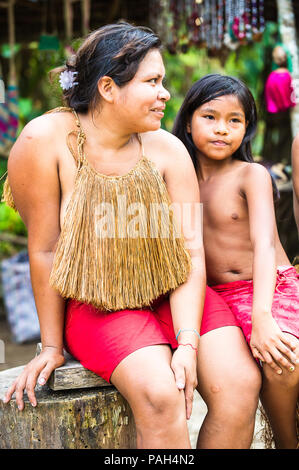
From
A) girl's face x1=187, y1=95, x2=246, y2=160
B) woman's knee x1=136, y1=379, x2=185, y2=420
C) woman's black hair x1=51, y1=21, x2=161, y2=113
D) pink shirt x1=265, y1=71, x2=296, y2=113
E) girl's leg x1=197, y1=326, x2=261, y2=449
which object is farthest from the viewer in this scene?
pink shirt x1=265, y1=71, x2=296, y2=113

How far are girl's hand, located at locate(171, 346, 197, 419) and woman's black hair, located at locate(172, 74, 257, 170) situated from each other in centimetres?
84

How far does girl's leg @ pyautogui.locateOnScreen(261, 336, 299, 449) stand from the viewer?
166cm

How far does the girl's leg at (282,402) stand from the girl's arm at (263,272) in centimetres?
4

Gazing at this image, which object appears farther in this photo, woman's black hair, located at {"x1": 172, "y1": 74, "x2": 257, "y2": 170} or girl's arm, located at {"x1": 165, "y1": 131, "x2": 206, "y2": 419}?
woman's black hair, located at {"x1": 172, "y1": 74, "x2": 257, "y2": 170}

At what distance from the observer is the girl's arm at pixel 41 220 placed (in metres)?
1.69

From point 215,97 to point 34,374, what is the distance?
3.74 feet

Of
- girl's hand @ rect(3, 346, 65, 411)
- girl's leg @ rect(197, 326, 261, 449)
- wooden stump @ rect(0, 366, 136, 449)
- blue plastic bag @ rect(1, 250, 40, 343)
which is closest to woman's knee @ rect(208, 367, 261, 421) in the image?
girl's leg @ rect(197, 326, 261, 449)

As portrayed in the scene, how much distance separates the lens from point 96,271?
165 centimetres

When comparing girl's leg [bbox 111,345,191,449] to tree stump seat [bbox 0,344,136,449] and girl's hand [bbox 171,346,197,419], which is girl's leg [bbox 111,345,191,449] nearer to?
girl's hand [bbox 171,346,197,419]

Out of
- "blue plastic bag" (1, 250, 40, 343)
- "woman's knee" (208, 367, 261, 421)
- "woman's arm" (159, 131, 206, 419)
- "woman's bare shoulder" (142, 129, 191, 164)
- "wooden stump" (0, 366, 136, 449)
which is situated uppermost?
"woman's bare shoulder" (142, 129, 191, 164)

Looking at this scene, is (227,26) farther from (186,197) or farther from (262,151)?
(186,197)

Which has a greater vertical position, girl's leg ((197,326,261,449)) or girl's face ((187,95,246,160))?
girl's face ((187,95,246,160))

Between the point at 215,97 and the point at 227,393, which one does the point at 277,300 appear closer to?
the point at 227,393

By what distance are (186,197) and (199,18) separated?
122 inches
